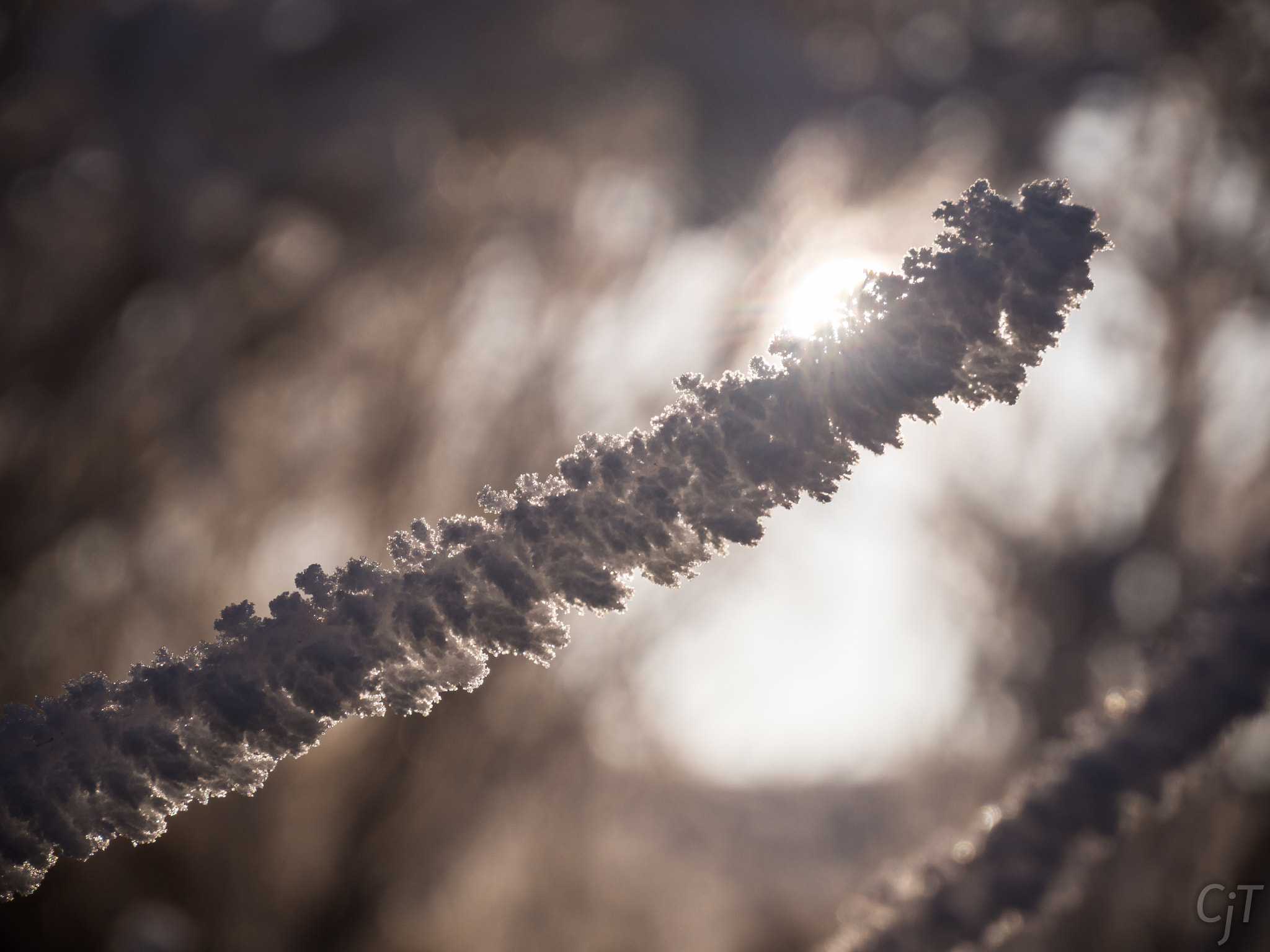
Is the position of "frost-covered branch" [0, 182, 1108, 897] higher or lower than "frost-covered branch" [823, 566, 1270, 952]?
higher

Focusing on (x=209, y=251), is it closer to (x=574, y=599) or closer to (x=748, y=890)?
(x=574, y=599)

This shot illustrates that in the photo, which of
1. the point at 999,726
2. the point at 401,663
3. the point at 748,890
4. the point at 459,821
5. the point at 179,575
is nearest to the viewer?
the point at 401,663

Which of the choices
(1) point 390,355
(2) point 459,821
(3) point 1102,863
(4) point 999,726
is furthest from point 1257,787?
(1) point 390,355

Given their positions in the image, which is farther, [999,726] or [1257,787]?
[999,726]

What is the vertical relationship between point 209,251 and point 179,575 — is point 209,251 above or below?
above

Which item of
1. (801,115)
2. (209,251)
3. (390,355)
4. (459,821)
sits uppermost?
(209,251)

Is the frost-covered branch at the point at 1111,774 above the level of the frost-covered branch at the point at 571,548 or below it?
below

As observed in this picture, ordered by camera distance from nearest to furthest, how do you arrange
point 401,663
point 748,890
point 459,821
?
point 401,663
point 459,821
point 748,890
